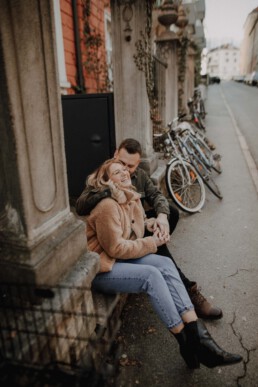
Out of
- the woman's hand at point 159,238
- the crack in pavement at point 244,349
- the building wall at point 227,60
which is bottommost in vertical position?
the crack in pavement at point 244,349

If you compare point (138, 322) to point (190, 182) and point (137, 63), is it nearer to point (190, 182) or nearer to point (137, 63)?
point (190, 182)

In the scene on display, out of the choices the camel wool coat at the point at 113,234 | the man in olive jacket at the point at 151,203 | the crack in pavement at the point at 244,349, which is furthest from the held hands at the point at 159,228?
the crack in pavement at the point at 244,349

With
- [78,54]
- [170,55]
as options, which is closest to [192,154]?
[78,54]

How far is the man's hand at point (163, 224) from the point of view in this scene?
2.92 m

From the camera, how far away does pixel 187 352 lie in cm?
224

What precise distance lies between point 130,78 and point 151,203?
202cm

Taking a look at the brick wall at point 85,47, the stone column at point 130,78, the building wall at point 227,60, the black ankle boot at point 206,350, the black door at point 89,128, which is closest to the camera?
the black ankle boot at point 206,350

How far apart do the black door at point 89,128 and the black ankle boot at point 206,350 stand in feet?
9.40

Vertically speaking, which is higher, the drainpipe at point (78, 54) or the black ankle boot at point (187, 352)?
the drainpipe at point (78, 54)

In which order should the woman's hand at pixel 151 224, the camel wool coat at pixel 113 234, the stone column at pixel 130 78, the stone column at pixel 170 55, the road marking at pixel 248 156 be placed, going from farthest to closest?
the stone column at pixel 170 55 < the road marking at pixel 248 156 < the stone column at pixel 130 78 < the woman's hand at pixel 151 224 < the camel wool coat at pixel 113 234

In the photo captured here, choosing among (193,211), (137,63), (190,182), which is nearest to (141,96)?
(137,63)

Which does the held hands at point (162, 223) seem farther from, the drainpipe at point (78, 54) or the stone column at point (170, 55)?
the stone column at point (170, 55)

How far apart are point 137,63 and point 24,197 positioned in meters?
3.29

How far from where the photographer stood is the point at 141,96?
4570mm
